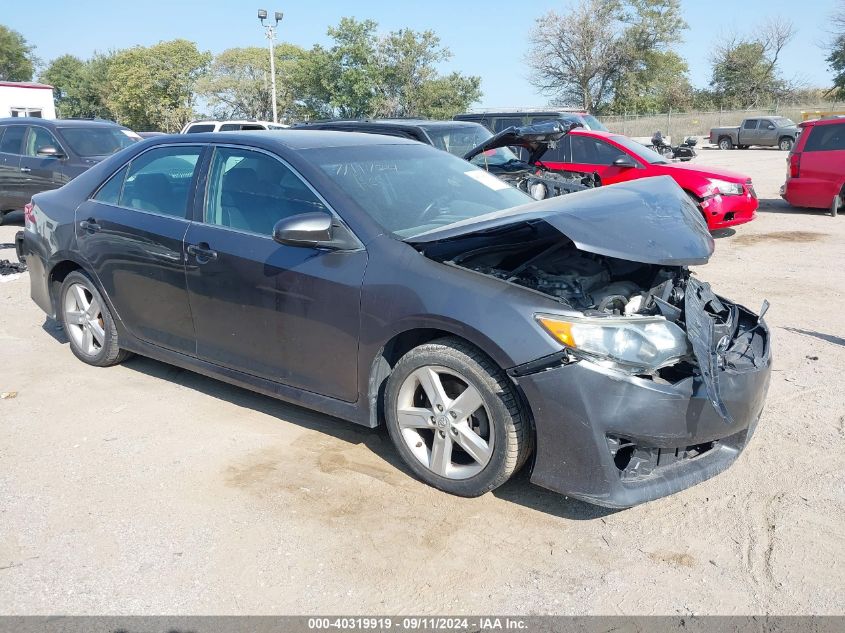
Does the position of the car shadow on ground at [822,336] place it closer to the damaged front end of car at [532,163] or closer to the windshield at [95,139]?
the damaged front end of car at [532,163]

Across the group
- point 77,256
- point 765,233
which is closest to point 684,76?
point 765,233

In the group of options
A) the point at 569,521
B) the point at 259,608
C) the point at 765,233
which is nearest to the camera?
the point at 259,608

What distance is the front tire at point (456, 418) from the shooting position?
3.19 metres

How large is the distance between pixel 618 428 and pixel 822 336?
372 cm

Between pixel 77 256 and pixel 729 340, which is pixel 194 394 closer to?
pixel 77 256

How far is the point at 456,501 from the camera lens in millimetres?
3438

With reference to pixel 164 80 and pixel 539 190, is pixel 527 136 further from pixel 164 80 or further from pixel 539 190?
pixel 164 80

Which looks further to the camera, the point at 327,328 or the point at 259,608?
the point at 327,328

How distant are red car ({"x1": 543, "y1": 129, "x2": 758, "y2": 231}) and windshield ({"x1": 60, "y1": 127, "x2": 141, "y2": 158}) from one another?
7029 millimetres

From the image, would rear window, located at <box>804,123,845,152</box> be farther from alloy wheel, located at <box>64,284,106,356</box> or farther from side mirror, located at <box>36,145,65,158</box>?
side mirror, located at <box>36,145,65,158</box>

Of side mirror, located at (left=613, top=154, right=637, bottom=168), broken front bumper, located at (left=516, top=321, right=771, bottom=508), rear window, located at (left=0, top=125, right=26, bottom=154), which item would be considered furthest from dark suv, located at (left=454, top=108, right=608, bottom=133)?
broken front bumper, located at (left=516, top=321, right=771, bottom=508)

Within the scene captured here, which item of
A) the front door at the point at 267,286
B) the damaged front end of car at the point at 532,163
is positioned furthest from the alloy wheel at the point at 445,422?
the damaged front end of car at the point at 532,163

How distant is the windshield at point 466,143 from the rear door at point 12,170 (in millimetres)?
6791

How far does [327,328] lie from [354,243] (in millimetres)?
458
